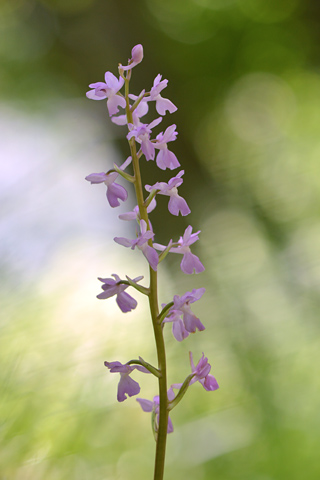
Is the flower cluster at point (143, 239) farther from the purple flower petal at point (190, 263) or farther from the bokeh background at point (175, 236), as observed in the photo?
the bokeh background at point (175, 236)

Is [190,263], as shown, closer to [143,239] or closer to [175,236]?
[143,239]

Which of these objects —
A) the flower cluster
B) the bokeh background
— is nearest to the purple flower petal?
the flower cluster

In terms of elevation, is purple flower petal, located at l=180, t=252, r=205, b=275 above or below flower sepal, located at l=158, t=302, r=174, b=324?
above

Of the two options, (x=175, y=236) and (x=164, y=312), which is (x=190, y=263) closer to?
(x=164, y=312)

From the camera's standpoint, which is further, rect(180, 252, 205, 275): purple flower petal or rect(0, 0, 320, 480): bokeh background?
Result: rect(0, 0, 320, 480): bokeh background

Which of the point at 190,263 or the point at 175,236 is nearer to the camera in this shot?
the point at 190,263

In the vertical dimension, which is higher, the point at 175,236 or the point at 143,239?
the point at 175,236

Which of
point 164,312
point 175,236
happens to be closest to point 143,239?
point 164,312

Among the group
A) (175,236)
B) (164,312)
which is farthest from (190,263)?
(175,236)

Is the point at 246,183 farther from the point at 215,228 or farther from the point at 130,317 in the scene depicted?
the point at 130,317

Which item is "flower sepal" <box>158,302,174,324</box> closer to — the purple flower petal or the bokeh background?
the purple flower petal
